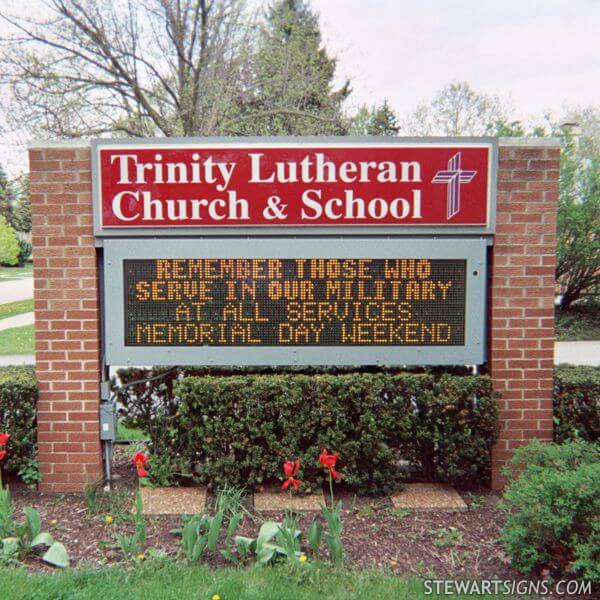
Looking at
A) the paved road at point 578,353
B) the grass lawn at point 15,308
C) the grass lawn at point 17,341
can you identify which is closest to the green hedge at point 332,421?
the paved road at point 578,353

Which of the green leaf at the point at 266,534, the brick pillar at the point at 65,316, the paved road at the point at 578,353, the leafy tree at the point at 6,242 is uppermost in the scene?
the leafy tree at the point at 6,242

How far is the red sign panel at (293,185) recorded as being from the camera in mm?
4359

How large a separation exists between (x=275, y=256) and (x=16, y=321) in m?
17.8

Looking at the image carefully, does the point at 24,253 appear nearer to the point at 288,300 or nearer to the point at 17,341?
the point at 17,341

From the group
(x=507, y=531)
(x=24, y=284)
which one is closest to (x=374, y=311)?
(x=507, y=531)

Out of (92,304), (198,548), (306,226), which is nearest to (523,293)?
(306,226)

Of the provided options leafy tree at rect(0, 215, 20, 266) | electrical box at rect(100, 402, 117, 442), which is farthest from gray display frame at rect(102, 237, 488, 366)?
leafy tree at rect(0, 215, 20, 266)

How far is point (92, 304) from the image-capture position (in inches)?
174

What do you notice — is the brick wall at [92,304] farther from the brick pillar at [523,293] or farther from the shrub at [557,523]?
the shrub at [557,523]

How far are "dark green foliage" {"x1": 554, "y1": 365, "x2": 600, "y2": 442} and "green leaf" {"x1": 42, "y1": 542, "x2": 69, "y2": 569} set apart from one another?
3621 millimetres

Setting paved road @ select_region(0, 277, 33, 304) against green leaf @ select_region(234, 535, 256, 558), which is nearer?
green leaf @ select_region(234, 535, 256, 558)

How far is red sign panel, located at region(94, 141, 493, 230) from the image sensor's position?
4.36 m

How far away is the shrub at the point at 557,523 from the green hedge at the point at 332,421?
0.96 m

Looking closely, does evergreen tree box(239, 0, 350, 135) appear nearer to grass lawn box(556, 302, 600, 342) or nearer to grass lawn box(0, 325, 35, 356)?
grass lawn box(0, 325, 35, 356)
